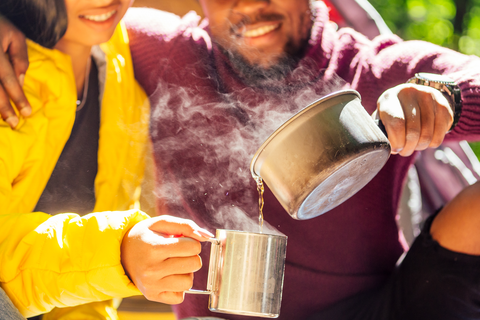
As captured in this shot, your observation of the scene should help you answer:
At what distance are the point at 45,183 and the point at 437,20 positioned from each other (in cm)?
330

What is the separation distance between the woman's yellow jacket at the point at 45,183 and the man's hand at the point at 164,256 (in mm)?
44

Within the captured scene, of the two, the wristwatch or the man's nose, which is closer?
the wristwatch

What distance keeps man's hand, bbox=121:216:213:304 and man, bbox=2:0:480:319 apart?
0.45 metres

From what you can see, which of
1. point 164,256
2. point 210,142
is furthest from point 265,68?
point 164,256

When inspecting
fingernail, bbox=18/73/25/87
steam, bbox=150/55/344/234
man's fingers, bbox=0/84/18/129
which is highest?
fingernail, bbox=18/73/25/87

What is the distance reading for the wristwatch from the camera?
3.08 ft

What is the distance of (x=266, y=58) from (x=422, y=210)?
75cm

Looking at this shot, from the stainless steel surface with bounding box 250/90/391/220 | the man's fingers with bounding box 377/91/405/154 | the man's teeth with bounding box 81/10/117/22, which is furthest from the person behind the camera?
the man's teeth with bounding box 81/10/117/22

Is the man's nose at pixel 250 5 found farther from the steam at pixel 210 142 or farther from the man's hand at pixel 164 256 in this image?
the man's hand at pixel 164 256

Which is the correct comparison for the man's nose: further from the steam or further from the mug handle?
the mug handle

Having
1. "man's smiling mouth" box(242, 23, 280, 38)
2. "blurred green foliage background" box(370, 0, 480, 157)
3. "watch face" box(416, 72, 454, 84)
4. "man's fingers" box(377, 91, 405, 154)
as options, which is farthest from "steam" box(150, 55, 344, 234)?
"blurred green foliage background" box(370, 0, 480, 157)

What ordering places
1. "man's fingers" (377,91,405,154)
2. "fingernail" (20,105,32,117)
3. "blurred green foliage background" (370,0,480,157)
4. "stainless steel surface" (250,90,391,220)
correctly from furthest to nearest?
"blurred green foliage background" (370,0,480,157) < "fingernail" (20,105,32,117) < "man's fingers" (377,91,405,154) < "stainless steel surface" (250,90,391,220)

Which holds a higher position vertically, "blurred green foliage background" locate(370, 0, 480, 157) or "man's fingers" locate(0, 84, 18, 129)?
"man's fingers" locate(0, 84, 18, 129)

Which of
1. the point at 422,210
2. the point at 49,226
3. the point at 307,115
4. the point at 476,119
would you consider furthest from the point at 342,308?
the point at 49,226
